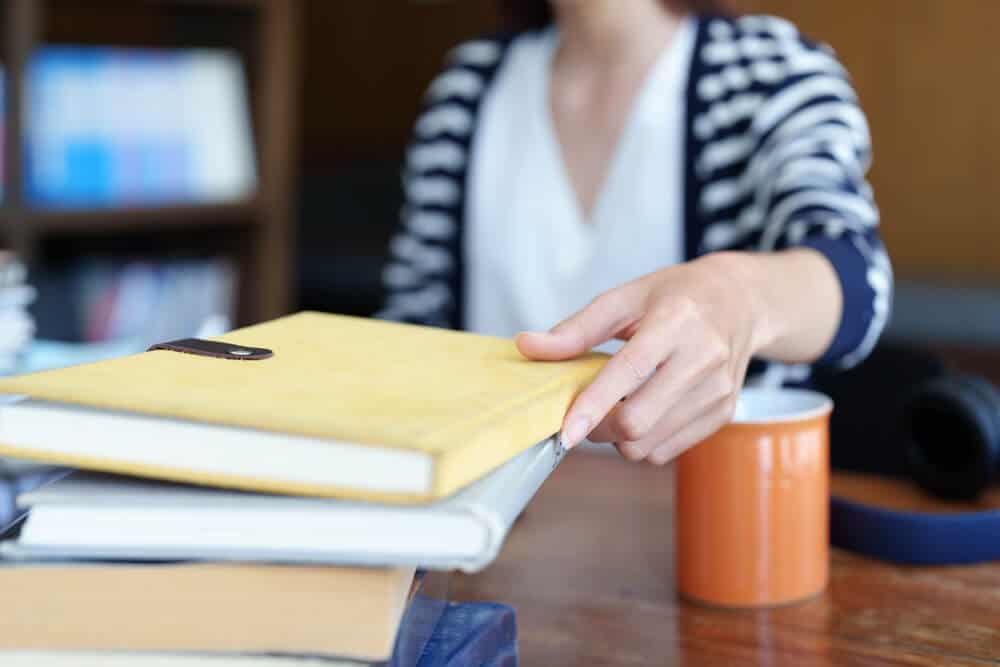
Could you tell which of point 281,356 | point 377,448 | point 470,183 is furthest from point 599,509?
point 470,183

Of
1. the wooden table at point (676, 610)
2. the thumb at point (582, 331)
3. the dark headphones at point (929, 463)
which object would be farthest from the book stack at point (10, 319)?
the dark headphones at point (929, 463)

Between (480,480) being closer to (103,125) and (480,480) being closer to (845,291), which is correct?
(845,291)

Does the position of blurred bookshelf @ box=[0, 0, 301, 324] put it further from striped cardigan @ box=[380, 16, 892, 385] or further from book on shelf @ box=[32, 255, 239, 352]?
striped cardigan @ box=[380, 16, 892, 385]

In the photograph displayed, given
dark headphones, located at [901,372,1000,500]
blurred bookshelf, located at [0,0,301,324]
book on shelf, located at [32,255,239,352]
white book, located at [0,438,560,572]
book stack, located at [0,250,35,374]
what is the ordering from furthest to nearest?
book on shelf, located at [32,255,239,352] < blurred bookshelf, located at [0,0,301,324] < book stack, located at [0,250,35,374] < dark headphones, located at [901,372,1000,500] < white book, located at [0,438,560,572]

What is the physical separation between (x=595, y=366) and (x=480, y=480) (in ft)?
0.54

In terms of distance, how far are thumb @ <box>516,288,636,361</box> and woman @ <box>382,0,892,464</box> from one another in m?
0.33

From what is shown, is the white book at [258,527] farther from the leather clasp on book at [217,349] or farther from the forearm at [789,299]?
the forearm at [789,299]

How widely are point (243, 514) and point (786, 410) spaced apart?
1.52ft

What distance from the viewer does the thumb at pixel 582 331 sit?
2.03ft

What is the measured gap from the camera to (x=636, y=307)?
0.67 m

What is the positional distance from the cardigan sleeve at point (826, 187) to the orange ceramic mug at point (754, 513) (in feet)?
0.80

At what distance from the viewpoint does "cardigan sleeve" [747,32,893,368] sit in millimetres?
981

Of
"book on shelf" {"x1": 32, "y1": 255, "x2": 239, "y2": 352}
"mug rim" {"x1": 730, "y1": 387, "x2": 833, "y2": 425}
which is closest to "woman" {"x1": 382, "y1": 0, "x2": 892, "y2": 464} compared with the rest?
"mug rim" {"x1": 730, "y1": 387, "x2": 833, "y2": 425}

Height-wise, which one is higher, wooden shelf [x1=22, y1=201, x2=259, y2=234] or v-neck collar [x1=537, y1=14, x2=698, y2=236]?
v-neck collar [x1=537, y1=14, x2=698, y2=236]
